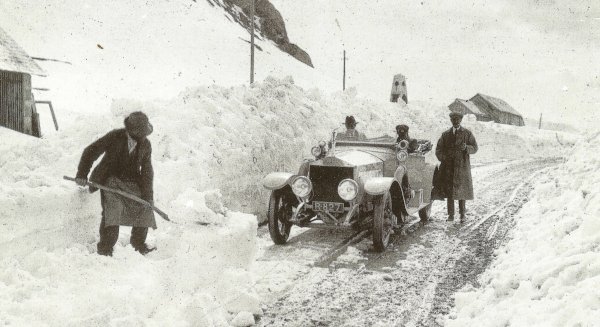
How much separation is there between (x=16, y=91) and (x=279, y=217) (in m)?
14.6

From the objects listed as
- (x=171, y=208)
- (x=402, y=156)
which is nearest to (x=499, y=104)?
(x=402, y=156)

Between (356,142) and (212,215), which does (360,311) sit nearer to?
(212,215)

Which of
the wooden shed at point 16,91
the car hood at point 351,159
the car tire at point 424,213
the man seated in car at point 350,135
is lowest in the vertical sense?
the car tire at point 424,213

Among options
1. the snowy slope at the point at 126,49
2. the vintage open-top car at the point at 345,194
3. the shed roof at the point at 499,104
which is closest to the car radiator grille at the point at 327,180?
the vintage open-top car at the point at 345,194

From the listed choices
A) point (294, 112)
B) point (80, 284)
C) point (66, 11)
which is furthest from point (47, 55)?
point (80, 284)

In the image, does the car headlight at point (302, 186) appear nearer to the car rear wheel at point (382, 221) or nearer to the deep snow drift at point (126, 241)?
the car rear wheel at point (382, 221)

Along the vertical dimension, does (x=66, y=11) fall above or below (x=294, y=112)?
above

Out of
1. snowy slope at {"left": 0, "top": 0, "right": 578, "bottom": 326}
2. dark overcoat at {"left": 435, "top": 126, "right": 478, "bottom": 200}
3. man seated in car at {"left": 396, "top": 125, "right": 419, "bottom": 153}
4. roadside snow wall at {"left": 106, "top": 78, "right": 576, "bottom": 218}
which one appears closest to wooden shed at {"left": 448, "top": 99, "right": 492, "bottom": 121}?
snowy slope at {"left": 0, "top": 0, "right": 578, "bottom": 326}

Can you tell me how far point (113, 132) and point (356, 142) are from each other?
4550 millimetres

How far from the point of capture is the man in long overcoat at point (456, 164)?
899cm

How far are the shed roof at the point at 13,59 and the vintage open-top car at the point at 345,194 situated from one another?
13.4 meters

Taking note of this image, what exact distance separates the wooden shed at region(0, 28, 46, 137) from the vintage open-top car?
13.8 m

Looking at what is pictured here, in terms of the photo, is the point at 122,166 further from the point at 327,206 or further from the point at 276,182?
the point at 327,206

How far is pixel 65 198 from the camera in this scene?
467cm
